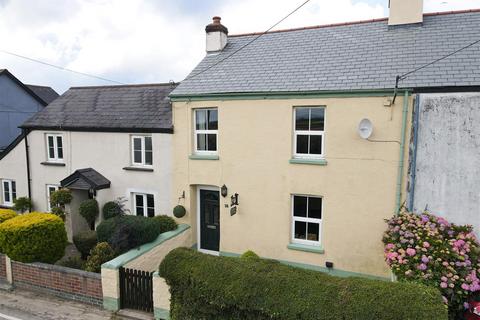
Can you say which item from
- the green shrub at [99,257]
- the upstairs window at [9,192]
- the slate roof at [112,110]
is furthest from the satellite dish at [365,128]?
the upstairs window at [9,192]

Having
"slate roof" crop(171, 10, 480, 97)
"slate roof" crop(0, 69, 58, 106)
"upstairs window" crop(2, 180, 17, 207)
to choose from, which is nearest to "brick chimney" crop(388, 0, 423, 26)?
"slate roof" crop(171, 10, 480, 97)

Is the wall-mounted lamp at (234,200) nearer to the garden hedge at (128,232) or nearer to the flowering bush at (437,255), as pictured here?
the garden hedge at (128,232)

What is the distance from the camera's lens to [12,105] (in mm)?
20906

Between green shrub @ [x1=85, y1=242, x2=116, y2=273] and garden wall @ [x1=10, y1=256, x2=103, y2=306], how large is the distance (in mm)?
487

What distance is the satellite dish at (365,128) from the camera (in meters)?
9.59

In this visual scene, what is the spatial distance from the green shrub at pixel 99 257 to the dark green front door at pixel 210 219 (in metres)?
3.80

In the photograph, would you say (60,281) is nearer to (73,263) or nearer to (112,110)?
(73,263)

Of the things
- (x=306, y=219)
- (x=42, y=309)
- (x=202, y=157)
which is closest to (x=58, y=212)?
(x=42, y=309)

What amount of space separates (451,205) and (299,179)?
4443 mm

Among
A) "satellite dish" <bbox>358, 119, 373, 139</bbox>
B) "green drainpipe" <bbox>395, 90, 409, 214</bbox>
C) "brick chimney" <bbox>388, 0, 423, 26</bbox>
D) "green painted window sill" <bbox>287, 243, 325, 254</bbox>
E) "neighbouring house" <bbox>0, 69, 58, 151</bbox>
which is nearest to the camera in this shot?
"green drainpipe" <bbox>395, 90, 409, 214</bbox>

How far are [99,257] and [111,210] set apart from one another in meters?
3.77

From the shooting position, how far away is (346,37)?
12.0 metres

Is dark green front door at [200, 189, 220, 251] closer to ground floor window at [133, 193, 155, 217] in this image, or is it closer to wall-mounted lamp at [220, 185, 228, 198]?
wall-mounted lamp at [220, 185, 228, 198]

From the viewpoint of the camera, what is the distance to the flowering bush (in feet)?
23.4
